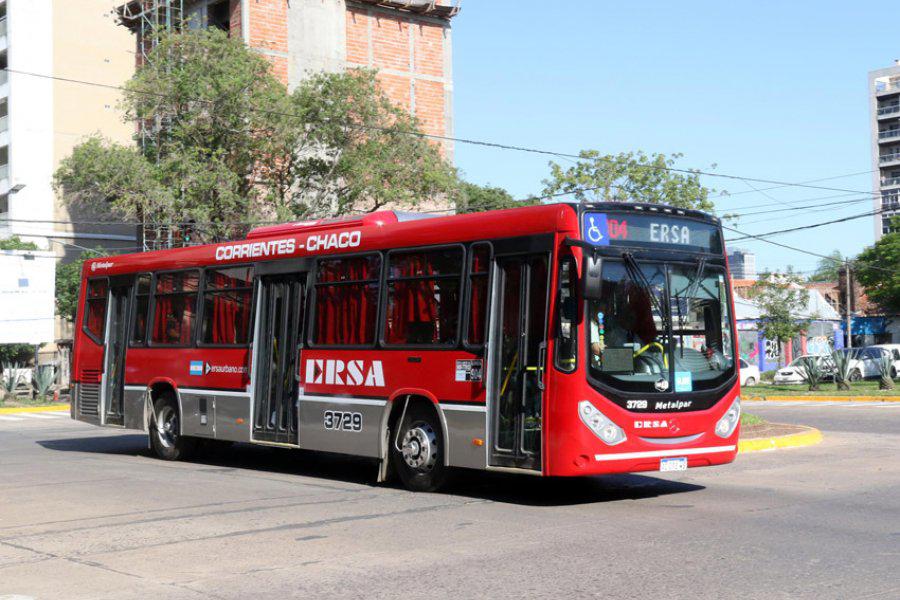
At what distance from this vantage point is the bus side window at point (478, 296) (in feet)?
39.0

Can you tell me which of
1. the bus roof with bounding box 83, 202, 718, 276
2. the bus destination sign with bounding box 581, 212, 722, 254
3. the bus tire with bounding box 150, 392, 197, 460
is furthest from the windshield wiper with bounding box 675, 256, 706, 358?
the bus tire with bounding box 150, 392, 197, 460

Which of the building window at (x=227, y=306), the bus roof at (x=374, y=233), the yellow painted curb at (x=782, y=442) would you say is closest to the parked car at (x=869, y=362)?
the yellow painted curb at (x=782, y=442)

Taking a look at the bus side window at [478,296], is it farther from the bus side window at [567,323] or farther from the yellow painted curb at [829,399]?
the yellow painted curb at [829,399]

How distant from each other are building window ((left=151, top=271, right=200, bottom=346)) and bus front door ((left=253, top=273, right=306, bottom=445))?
189cm

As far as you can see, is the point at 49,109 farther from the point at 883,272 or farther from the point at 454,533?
the point at 454,533

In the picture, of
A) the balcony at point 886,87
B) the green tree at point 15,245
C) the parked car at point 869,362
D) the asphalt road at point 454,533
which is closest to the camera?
the asphalt road at point 454,533

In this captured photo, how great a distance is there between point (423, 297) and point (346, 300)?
5.07 ft

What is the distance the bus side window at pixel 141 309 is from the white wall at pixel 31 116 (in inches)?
2071

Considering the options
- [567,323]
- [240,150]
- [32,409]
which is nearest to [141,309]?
[567,323]

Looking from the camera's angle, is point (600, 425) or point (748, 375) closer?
point (600, 425)

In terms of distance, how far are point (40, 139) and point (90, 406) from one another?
53.6 metres

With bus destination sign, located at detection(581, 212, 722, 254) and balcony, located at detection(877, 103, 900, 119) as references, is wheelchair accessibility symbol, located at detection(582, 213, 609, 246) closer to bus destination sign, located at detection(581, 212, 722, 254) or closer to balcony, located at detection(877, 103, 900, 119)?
bus destination sign, located at detection(581, 212, 722, 254)

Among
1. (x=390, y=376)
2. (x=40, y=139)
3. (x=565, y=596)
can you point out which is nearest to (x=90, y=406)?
(x=390, y=376)

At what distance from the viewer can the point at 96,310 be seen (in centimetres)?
1923
